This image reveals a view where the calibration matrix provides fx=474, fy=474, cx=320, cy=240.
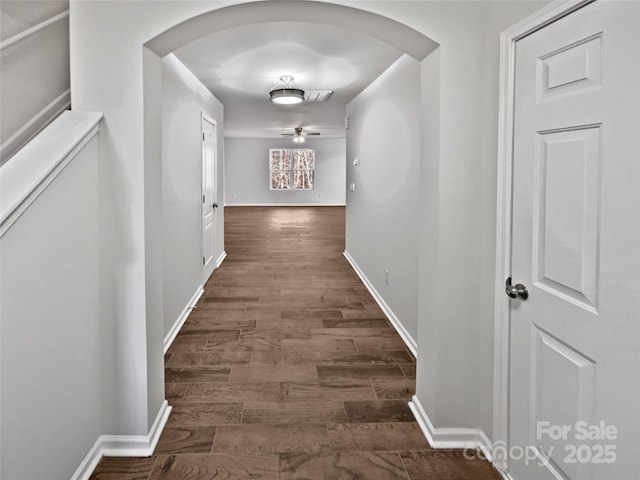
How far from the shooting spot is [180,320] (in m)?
4.16

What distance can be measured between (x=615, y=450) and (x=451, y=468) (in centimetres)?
90

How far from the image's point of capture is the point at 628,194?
53.2 inches

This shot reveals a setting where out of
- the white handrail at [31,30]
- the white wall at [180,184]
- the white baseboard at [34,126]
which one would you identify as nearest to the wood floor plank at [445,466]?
the white wall at [180,184]

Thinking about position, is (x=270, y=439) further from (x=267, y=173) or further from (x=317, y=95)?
(x=267, y=173)

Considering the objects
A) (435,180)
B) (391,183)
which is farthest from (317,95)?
(435,180)

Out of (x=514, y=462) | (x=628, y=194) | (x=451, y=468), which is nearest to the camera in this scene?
(x=628, y=194)

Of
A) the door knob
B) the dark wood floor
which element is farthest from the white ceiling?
the dark wood floor

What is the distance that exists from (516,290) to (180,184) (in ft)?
10.2

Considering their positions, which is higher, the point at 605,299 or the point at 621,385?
the point at 605,299

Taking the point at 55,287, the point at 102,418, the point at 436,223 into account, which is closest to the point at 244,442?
the point at 102,418

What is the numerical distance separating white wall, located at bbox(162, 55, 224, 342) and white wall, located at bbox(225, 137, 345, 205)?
9.74 m

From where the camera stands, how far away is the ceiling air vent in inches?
222

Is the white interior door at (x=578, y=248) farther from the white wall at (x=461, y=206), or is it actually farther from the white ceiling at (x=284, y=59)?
the white ceiling at (x=284, y=59)

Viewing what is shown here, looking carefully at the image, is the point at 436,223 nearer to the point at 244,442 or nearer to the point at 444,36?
the point at 444,36
